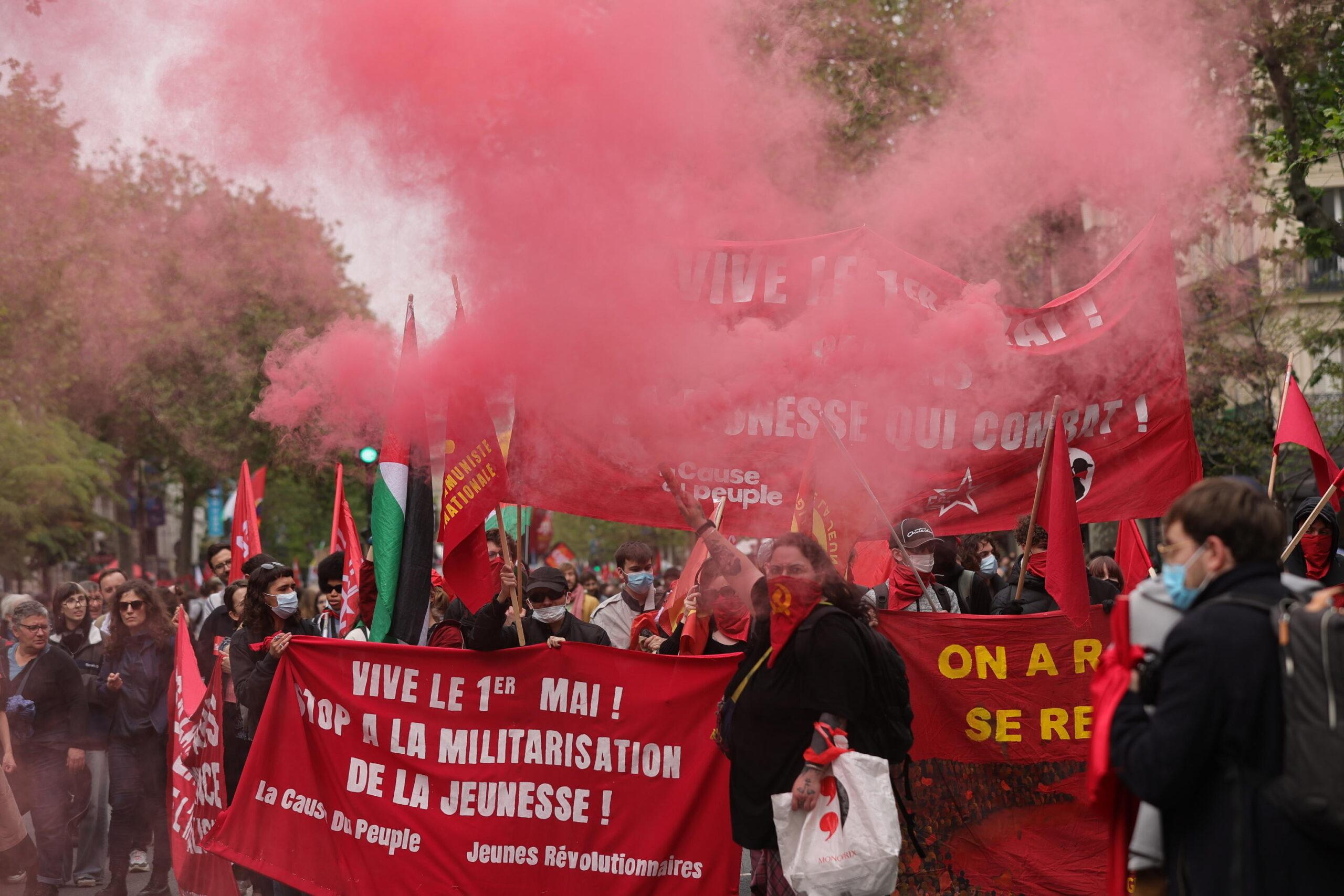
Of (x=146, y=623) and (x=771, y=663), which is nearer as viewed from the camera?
(x=771, y=663)

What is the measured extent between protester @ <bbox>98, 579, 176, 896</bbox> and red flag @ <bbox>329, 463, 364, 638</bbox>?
108 centimetres

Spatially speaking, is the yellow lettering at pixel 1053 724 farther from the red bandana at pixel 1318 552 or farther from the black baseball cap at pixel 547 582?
the black baseball cap at pixel 547 582

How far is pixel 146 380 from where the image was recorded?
2642 centimetres

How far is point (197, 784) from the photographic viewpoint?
7.56 m

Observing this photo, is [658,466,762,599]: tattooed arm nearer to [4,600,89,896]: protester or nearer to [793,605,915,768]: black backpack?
[793,605,915,768]: black backpack

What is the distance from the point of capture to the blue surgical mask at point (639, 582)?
954 cm

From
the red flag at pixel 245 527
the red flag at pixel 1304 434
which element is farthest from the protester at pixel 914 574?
the red flag at pixel 245 527

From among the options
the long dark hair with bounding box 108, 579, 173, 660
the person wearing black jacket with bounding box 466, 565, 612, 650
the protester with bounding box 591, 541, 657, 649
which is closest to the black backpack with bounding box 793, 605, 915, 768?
the person wearing black jacket with bounding box 466, 565, 612, 650

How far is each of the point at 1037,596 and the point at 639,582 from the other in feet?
8.66

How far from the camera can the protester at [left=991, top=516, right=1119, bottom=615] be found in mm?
7859

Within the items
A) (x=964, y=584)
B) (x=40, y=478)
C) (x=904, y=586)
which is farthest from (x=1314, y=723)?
(x=40, y=478)

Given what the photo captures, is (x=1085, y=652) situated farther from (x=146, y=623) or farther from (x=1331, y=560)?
(x=146, y=623)

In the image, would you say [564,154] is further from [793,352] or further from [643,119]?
[793,352]

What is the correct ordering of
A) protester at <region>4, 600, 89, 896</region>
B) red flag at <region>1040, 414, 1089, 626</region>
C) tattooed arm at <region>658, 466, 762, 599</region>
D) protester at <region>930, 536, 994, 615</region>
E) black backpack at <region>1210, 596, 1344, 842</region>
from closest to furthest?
black backpack at <region>1210, 596, 1344, 842</region>, tattooed arm at <region>658, 466, 762, 599</region>, red flag at <region>1040, 414, 1089, 626</region>, protester at <region>930, 536, 994, 615</region>, protester at <region>4, 600, 89, 896</region>
